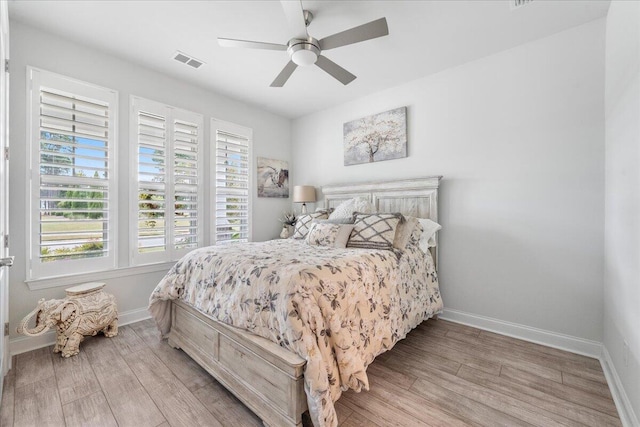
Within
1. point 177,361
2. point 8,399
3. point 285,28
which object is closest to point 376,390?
point 177,361

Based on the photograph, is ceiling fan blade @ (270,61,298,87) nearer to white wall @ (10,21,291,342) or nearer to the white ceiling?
the white ceiling

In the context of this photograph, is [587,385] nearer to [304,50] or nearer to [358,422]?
[358,422]

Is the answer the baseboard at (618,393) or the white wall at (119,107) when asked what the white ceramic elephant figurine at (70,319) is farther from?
the baseboard at (618,393)

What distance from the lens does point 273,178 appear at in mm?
4508

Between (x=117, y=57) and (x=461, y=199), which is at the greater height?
(x=117, y=57)

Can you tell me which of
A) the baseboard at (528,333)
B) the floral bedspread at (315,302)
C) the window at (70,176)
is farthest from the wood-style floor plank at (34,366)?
the baseboard at (528,333)

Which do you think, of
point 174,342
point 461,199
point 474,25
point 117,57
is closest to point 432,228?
point 461,199

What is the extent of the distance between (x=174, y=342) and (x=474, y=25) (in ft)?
12.7

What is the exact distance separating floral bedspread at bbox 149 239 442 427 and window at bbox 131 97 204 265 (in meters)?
0.97

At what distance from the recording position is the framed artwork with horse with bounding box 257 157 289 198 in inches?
170

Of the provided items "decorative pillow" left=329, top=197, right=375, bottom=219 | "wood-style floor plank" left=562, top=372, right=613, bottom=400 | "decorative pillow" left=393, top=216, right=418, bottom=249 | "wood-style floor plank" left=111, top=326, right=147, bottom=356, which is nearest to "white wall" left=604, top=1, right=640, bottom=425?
"wood-style floor plank" left=562, top=372, right=613, bottom=400

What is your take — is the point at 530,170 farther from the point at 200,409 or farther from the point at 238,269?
the point at 200,409

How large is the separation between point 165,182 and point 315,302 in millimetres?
2626

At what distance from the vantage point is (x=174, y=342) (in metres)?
2.35
